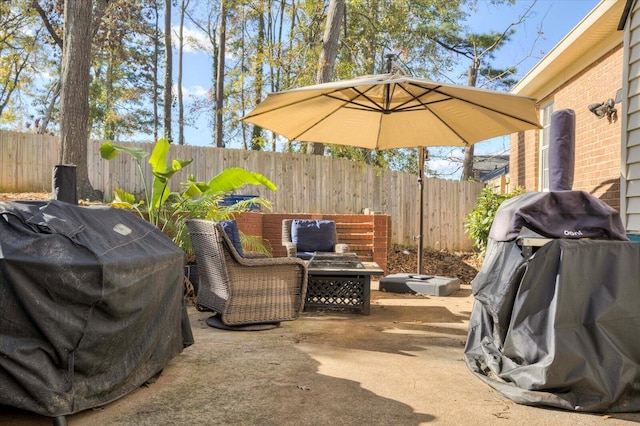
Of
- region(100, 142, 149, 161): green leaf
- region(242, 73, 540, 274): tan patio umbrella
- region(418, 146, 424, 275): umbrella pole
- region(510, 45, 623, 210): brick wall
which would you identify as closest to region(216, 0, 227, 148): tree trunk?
region(242, 73, 540, 274): tan patio umbrella

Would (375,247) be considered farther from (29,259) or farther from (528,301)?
(29,259)

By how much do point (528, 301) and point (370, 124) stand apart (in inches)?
190

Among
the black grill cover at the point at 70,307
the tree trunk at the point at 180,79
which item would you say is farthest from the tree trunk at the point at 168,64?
the black grill cover at the point at 70,307

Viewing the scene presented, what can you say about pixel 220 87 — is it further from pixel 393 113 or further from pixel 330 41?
pixel 393 113

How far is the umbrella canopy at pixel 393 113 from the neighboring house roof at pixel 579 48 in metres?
1.20

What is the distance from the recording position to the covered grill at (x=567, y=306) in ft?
8.24

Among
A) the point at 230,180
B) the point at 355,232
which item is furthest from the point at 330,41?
the point at 230,180

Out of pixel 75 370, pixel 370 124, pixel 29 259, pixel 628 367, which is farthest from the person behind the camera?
pixel 370 124

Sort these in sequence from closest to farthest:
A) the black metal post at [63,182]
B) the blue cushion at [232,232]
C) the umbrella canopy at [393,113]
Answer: the black metal post at [63,182] → the blue cushion at [232,232] → the umbrella canopy at [393,113]

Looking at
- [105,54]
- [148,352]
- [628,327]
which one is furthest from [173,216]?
[105,54]

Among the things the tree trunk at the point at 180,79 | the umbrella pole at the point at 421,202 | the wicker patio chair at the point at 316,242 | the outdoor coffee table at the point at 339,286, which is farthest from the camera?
the tree trunk at the point at 180,79

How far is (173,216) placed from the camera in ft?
19.8

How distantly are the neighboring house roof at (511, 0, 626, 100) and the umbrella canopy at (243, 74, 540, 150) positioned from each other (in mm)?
1204

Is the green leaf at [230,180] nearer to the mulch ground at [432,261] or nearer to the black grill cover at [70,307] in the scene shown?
the black grill cover at [70,307]
